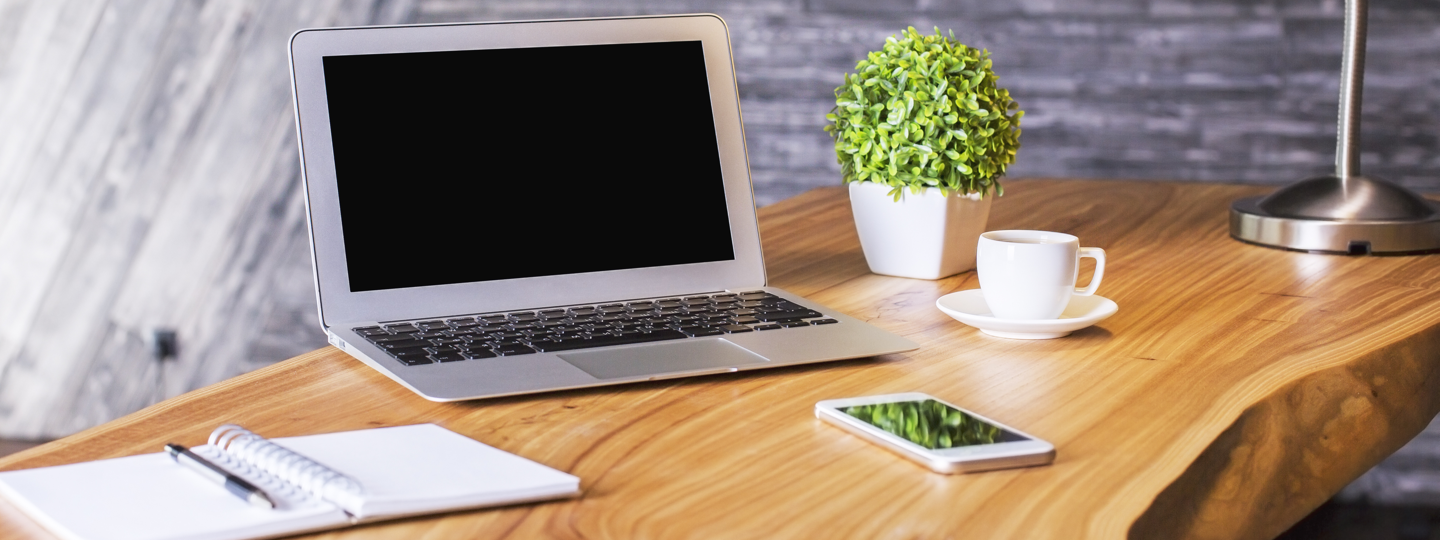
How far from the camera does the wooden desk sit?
1.86 feet

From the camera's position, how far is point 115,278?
293cm

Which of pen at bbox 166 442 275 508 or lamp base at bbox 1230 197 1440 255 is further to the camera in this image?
lamp base at bbox 1230 197 1440 255

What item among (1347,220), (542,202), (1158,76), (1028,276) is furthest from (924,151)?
(1158,76)

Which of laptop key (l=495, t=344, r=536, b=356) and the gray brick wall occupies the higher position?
the gray brick wall

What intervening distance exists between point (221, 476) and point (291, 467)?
33 mm

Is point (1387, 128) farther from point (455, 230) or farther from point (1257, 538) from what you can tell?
point (455, 230)

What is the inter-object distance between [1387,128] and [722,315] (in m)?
1.61

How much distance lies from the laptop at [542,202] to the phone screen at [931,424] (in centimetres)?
11

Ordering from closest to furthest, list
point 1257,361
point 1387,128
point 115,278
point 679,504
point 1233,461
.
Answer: point 679,504 → point 1233,461 → point 1257,361 → point 1387,128 → point 115,278

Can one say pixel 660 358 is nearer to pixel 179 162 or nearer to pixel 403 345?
pixel 403 345

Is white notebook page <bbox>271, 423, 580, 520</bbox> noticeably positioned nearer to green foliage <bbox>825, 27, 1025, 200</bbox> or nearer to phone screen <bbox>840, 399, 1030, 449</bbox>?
phone screen <bbox>840, 399, 1030, 449</bbox>

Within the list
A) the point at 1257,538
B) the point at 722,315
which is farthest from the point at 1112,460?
the point at 722,315

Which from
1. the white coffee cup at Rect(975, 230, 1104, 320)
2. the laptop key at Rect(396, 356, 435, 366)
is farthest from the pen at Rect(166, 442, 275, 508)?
the white coffee cup at Rect(975, 230, 1104, 320)

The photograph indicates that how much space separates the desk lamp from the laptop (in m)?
0.57
